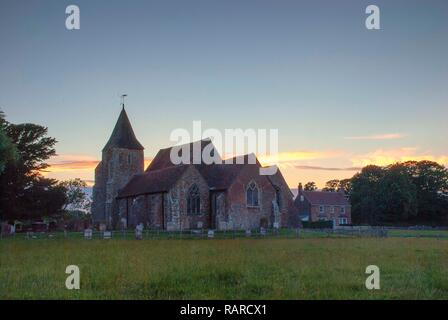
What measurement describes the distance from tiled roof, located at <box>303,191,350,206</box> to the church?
33.0 meters

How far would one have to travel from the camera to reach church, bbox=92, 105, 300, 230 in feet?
195

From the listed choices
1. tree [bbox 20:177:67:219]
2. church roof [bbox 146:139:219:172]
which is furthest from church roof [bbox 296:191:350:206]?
tree [bbox 20:177:67:219]

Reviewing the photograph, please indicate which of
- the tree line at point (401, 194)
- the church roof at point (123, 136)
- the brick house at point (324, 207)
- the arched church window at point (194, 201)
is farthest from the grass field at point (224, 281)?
the brick house at point (324, 207)

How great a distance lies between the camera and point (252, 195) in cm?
6316

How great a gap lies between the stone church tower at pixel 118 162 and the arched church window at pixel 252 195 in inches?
623

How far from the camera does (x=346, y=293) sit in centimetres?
1127

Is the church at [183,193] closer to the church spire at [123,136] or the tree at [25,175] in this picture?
the church spire at [123,136]

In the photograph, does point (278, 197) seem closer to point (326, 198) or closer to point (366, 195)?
point (366, 195)

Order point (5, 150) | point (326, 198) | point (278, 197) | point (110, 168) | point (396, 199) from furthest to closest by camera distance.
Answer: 1. point (326, 198)
2. point (396, 199)
3. point (110, 168)
4. point (278, 197)
5. point (5, 150)

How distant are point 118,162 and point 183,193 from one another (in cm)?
1407

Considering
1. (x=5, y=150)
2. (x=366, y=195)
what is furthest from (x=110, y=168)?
(x=366, y=195)
